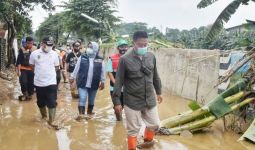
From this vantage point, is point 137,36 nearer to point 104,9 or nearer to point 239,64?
point 239,64

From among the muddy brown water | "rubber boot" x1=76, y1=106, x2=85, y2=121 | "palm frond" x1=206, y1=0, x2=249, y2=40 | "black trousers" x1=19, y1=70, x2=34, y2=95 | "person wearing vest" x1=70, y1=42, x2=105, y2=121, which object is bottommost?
the muddy brown water

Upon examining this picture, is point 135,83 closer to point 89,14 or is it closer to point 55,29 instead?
point 89,14

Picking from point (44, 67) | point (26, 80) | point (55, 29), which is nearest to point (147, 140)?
point (44, 67)

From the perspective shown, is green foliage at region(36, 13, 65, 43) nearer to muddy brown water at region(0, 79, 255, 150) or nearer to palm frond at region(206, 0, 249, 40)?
muddy brown water at region(0, 79, 255, 150)

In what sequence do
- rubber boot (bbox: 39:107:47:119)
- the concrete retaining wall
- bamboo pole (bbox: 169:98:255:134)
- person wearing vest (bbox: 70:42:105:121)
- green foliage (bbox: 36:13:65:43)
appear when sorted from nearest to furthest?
bamboo pole (bbox: 169:98:255:134) < person wearing vest (bbox: 70:42:105:121) < rubber boot (bbox: 39:107:47:119) < the concrete retaining wall < green foliage (bbox: 36:13:65:43)

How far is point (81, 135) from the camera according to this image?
7.54 m

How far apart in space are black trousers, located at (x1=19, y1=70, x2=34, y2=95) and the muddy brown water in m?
1.16

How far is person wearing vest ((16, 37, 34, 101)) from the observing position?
35.9 feet

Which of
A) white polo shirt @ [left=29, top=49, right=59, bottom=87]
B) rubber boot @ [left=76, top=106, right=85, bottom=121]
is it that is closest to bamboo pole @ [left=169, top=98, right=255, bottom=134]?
rubber boot @ [left=76, top=106, right=85, bottom=121]

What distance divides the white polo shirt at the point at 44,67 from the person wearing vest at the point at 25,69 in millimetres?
2612

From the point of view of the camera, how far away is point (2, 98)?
1197 centimetres

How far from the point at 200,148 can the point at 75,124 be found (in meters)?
2.89

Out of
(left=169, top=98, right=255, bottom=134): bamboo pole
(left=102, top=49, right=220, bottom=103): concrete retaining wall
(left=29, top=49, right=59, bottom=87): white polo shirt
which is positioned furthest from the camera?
(left=102, top=49, right=220, bottom=103): concrete retaining wall

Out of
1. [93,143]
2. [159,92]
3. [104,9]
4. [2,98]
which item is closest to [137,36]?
[159,92]
